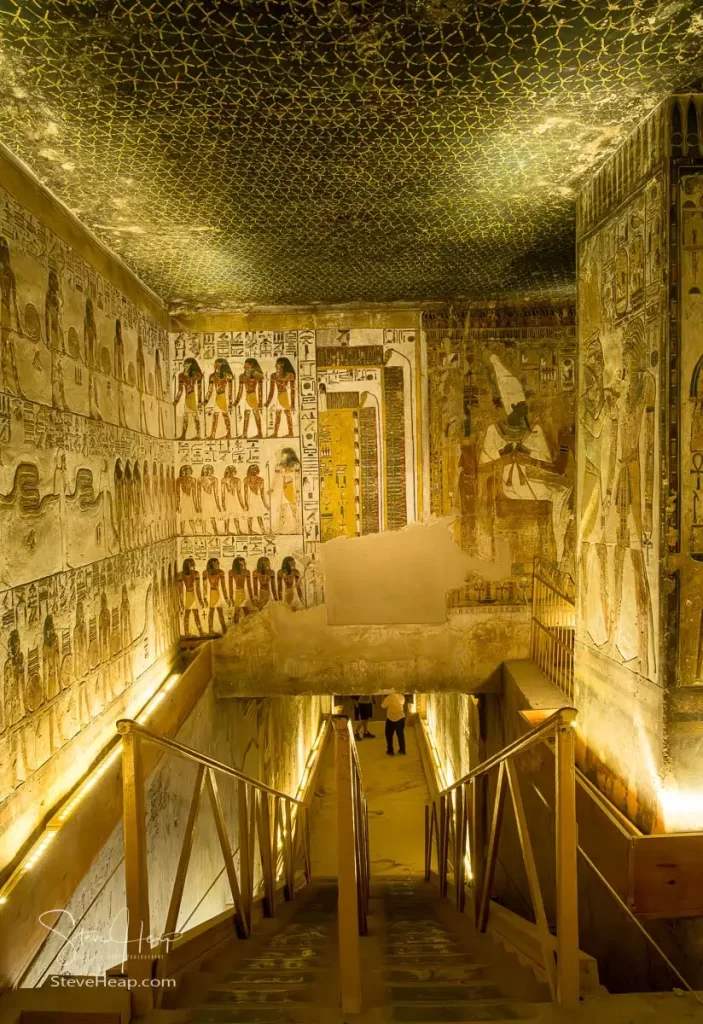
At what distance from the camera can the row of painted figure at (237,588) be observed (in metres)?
7.44

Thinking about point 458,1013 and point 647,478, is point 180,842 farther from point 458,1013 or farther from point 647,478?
point 647,478

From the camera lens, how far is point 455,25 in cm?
293

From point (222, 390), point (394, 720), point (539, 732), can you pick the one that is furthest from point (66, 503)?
point (394, 720)

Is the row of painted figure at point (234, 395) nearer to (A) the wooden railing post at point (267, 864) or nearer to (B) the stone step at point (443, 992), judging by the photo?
(A) the wooden railing post at point (267, 864)

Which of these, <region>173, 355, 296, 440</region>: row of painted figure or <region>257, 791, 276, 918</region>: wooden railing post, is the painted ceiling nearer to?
<region>173, 355, 296, 440</region>: row of painted figure

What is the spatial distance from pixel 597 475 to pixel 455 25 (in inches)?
106

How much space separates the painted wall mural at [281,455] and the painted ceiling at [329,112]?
1.71 meters

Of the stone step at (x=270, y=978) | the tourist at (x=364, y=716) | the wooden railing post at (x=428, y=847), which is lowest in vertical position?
the tourist at (x=364, y=716)

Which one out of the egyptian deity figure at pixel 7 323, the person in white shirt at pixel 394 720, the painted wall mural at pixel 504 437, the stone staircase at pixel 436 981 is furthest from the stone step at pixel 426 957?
the person in white shirt at pixel 394 720

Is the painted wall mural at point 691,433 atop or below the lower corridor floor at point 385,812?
atop

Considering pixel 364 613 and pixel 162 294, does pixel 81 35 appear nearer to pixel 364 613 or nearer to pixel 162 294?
pixel 162 294

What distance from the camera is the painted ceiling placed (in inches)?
114

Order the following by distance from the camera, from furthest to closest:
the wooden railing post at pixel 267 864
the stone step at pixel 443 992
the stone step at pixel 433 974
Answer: the wooden railing post at pixel 267 864, the stone step at pixel 433 974, the stone step at pixel 443 992

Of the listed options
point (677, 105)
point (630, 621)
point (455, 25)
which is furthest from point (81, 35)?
point (630, 621)
